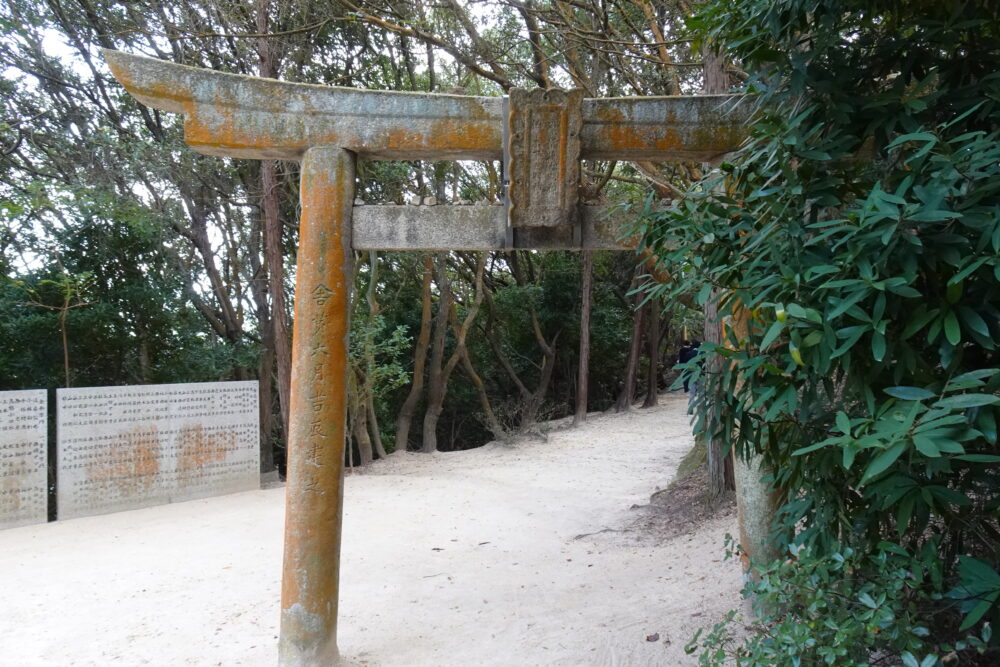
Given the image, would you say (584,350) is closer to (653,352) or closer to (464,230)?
(653,352)

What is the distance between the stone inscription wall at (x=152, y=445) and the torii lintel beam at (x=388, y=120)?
4.95 metres

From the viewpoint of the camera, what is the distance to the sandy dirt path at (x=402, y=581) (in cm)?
380

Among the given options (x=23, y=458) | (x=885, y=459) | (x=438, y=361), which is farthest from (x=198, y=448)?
(x=885, y=459)

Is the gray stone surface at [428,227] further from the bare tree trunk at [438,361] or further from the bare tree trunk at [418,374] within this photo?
the bare tree trunk at [418,374]

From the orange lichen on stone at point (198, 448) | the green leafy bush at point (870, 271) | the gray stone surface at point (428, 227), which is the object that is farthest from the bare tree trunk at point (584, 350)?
the green leafy bush at point (870, 271)

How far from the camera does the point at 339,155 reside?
3461 mm

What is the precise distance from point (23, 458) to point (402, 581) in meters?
4.51

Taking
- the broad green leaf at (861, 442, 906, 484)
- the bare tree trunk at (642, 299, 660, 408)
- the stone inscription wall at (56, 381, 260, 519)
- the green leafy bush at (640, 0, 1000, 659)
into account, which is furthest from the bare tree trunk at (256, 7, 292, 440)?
the bare tree trunk at (642, 299, 660, 408)

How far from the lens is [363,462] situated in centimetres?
1020

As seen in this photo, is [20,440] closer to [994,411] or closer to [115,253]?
[115,253]

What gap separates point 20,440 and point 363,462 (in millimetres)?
4652

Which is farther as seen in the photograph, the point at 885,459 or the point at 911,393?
the point at 911,393

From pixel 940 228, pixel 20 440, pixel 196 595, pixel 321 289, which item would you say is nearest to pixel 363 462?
pixel 20 440

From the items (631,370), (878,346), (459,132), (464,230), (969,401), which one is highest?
(459,132)
